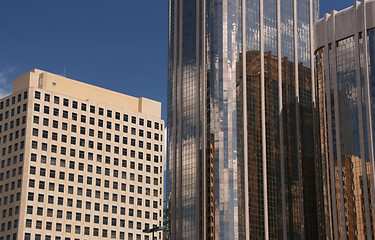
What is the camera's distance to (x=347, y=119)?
169625 mm

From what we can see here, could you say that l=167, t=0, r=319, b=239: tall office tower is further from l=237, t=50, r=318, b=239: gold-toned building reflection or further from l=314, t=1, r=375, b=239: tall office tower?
l=314, t=1, r=375, b=239: tall office tower

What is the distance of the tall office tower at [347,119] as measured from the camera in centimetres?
16375

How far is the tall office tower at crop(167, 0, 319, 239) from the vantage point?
172 metres

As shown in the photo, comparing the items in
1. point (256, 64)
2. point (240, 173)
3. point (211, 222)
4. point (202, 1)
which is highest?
point (202, 1)

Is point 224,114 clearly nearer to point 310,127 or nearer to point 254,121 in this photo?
point 254,121

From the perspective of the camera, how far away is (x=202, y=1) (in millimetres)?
185000

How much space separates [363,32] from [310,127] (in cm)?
3008

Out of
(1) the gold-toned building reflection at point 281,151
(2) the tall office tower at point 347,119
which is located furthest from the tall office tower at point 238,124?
(2) the tall office tower at point 347,119

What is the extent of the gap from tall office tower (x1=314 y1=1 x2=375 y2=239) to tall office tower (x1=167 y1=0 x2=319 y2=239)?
944cm

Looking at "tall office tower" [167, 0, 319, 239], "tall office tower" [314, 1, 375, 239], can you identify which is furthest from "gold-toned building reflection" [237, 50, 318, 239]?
"tall office tower" [314, 1, 375, 239]

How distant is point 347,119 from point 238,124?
973 inches

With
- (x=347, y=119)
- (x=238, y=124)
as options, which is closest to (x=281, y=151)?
(x=238, y=124)

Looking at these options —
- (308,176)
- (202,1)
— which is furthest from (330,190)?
(202,1)

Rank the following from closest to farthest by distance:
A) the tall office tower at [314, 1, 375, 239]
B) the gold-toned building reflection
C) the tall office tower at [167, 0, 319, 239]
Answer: the tall office tower at [314, 1, 375, 239] → the tall office tower at [167, 0, 319, 239] → the gold-toned building reflection
